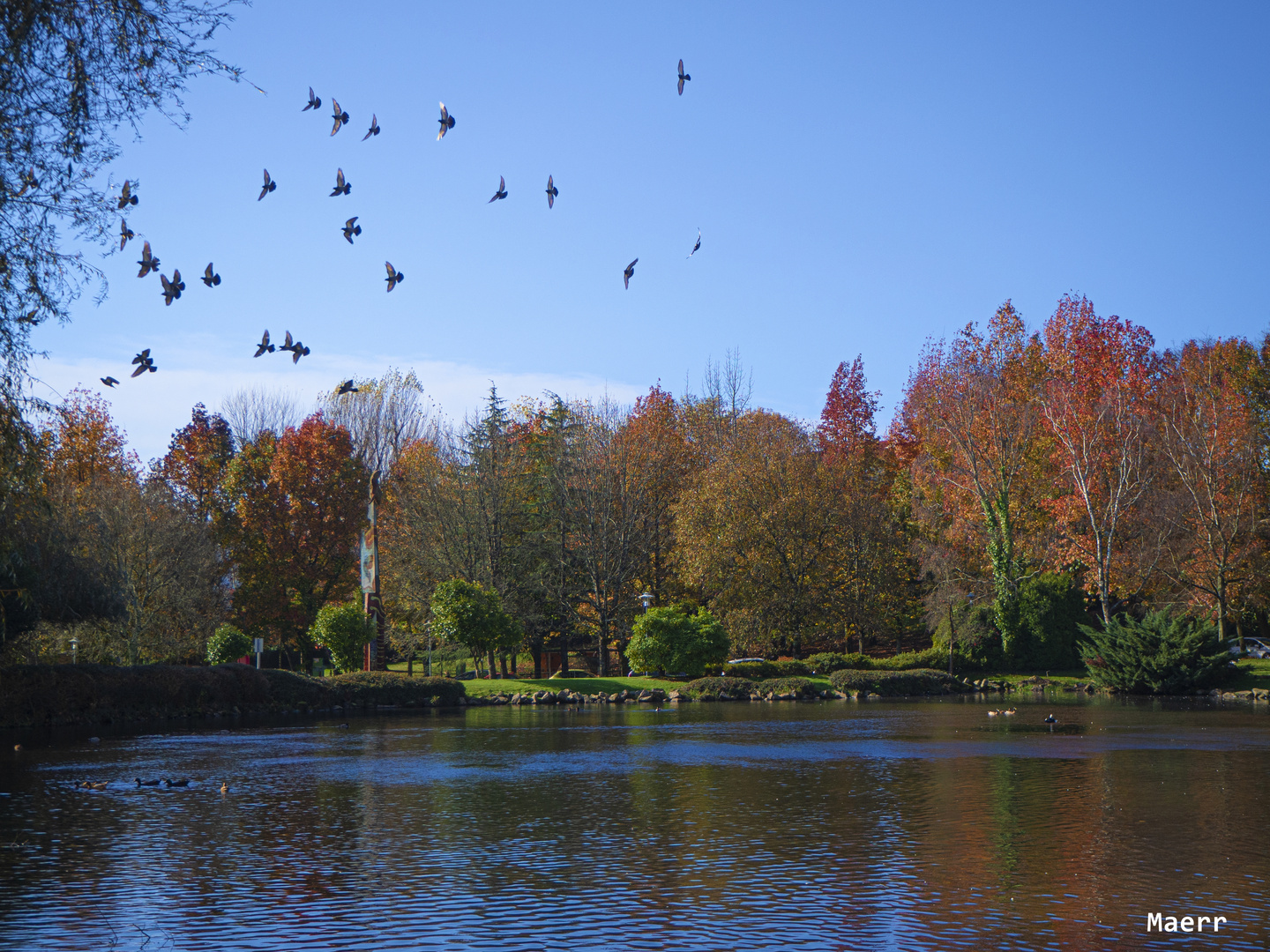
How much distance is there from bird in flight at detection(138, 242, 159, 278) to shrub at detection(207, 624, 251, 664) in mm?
35137

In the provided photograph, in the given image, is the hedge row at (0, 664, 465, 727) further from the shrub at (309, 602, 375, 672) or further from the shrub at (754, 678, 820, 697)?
the shrub at (754, 678, 820, 697)

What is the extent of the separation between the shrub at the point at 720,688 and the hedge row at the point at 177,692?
8740 millimetres

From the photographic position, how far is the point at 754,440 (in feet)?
178

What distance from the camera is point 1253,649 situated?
51.1 meters

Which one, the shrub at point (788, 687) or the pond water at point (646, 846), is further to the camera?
the shrub at point (788, 687)

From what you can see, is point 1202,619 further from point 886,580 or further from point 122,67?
point 122,67

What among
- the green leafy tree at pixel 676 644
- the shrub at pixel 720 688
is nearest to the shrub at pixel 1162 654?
the shrub at pixel 720 688

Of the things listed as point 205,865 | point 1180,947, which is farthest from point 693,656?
point 1180,947

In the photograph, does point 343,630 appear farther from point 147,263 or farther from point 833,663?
point 147,263

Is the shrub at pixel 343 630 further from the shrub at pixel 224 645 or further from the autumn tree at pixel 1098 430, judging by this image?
the autumn tree at pixel 1098 430

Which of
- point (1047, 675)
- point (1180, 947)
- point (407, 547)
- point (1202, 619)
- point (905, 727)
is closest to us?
point (1180, 947)

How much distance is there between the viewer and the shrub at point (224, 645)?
44969 mm

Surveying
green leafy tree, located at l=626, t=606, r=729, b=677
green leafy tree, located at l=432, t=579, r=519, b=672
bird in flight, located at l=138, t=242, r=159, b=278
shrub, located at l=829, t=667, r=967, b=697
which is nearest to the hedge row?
green leafy tree, located at l=432, t=579, r=519, b=672

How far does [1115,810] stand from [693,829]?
17.7ft
